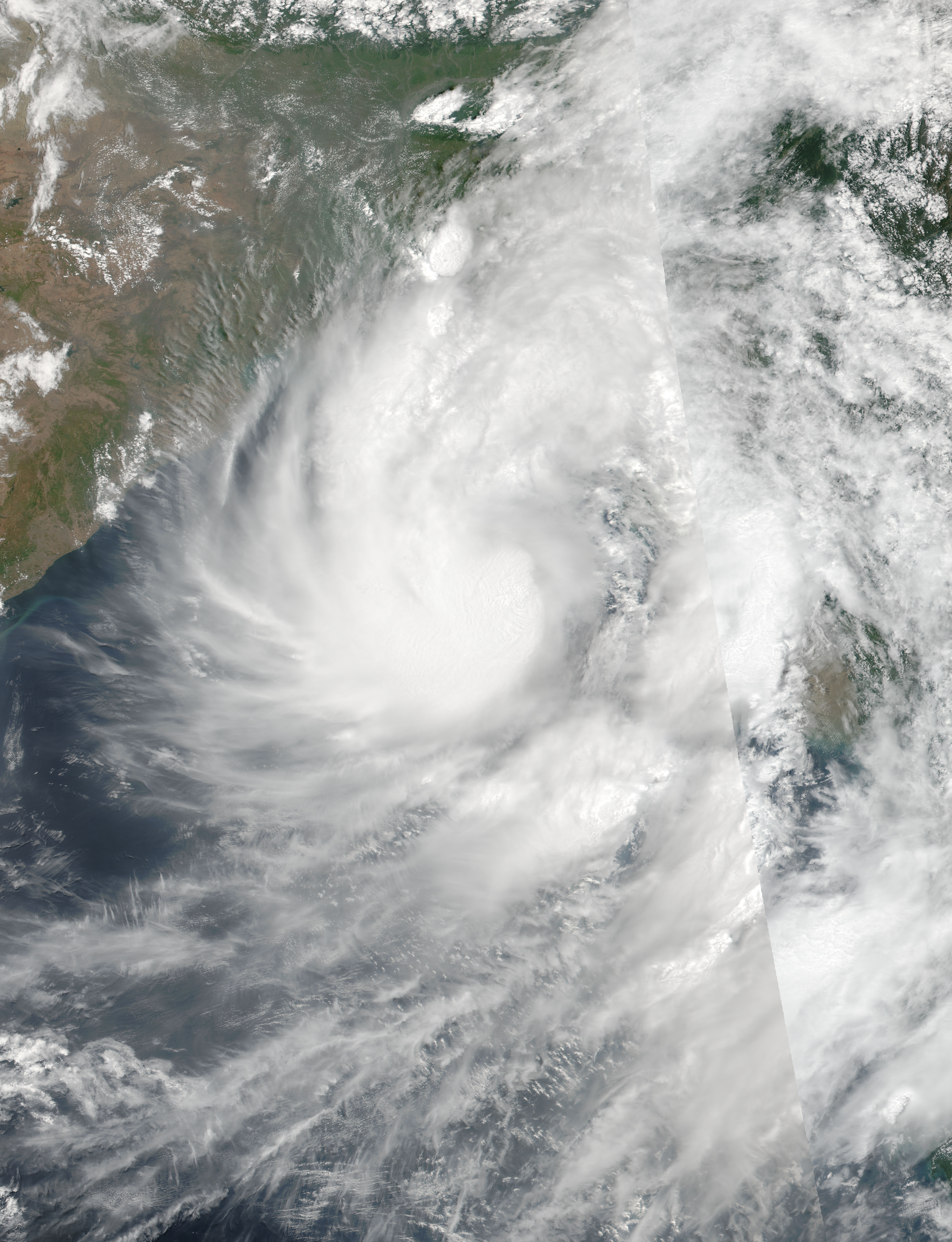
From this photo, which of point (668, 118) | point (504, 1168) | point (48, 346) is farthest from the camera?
point (48, 346)

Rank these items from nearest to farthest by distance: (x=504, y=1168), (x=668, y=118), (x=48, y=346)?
(x=504, y=1168), (x=668, y=118), (x=48, y=346)

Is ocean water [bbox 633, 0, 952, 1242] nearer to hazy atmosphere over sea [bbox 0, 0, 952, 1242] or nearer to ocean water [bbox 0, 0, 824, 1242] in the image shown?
hazy atmosphere over sea [bbox 0, 0, 952, 1242]

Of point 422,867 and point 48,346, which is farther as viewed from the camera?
point 48,346

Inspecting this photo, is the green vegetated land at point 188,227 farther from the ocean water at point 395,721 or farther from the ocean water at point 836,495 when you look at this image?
the ocean water at point 836,495

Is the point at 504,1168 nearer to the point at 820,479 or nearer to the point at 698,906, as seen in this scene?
the point at 698,906

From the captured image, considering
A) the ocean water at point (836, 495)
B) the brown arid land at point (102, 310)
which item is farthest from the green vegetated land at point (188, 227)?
the ocean water at point (836, 495)

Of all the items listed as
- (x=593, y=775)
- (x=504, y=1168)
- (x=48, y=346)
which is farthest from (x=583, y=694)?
(x=48, y=346)

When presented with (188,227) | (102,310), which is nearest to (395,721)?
(102,310)
